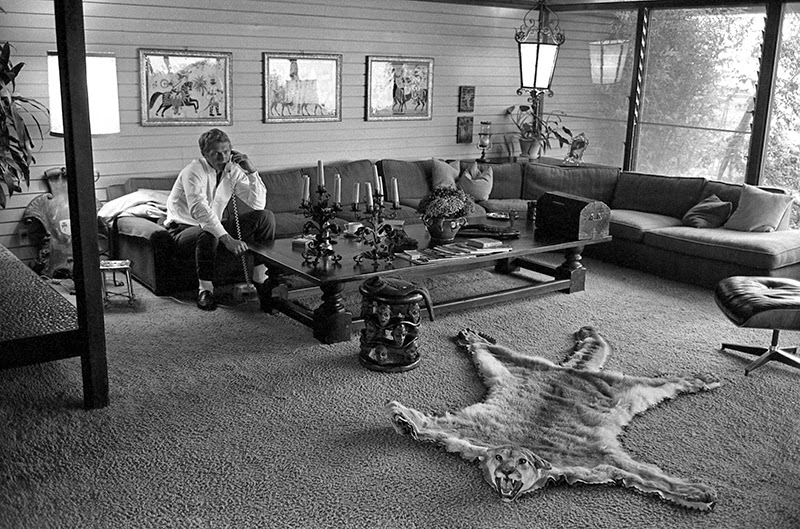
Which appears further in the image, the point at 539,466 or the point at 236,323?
the point at 236,323

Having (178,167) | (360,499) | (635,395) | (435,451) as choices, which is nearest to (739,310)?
(635,395)

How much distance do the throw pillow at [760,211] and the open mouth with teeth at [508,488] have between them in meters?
4.09

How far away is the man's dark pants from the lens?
538 cm

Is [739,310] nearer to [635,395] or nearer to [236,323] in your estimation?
[635,395]

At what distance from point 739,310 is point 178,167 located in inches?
175

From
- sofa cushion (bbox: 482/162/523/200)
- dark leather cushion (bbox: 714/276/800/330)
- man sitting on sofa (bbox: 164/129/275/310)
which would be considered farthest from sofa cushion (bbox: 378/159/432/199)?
dark leather cushion (bbox: 714/276/800/330)

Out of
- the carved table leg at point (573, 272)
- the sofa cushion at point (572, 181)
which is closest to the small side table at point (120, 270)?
the carved table leg at point (573, 272)

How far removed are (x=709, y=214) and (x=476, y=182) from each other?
2.07 m

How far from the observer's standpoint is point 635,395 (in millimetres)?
4062

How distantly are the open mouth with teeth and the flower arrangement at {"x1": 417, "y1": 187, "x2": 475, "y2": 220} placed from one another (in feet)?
8.44

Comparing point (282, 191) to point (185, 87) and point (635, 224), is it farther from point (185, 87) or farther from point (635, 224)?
point (635, 224)

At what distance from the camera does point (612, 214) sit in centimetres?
717

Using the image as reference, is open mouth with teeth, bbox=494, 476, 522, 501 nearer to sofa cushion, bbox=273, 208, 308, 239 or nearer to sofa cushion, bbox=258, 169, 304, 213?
sofa cushion, bbox=273, 208, 308, 239

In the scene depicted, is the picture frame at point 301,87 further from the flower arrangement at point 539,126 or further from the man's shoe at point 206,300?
the man's shoe at point 206,300
